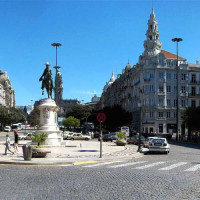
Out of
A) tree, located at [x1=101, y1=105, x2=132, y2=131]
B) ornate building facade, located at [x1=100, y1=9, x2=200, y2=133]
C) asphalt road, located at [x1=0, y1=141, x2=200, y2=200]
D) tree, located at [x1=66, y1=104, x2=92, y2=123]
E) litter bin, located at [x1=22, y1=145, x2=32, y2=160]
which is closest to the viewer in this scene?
asphalt road, located at [x1=0, y1=141, x2=200, y2=200]

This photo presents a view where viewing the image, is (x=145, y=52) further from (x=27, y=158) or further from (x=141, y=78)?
(x=27, y=158)

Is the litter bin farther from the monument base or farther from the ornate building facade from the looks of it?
the ornate building facade

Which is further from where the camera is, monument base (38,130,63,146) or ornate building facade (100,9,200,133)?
ornate building facade (100,9,200,133)

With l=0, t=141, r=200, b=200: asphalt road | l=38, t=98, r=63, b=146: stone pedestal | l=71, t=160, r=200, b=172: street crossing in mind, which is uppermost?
l=38, t=98, r=63, b=146: stone pedestal

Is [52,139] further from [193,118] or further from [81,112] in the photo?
[81,112]

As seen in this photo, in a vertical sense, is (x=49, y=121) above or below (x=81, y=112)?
below

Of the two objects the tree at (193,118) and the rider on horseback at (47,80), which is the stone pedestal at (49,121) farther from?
A: the tree at (193,118)

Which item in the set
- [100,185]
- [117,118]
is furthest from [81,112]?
[100,185]

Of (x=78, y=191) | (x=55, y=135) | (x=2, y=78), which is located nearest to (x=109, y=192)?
(x=78, y=191)

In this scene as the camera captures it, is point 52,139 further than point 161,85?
No

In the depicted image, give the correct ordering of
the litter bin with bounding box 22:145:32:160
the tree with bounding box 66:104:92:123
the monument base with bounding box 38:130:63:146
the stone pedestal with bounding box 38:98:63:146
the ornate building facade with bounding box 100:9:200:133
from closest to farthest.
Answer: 1. the litter bin with bounding box 22:145:32:160
2. the monument base with bounding box 38:130:63:146
3. the stone pedestal with bounding box 38:98:63:146
4. the ornate building facade with bounding box 100:9:200:133
5. the tree with bounding box 66:104:92:123

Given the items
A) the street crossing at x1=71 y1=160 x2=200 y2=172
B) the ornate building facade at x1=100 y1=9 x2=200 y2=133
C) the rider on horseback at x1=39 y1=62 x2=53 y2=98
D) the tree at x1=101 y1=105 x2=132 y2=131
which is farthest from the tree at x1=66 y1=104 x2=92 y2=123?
the street crossing at x1=71 y1=160 x2=200 y2=172

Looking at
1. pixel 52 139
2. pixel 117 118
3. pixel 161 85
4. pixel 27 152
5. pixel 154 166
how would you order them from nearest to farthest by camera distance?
pixel 154 166
pixel 27 152
pixel 52 139
pixel 161 85
pixel 117 118

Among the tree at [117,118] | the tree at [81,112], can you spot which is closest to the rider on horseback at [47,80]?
the tree at [117,118]
